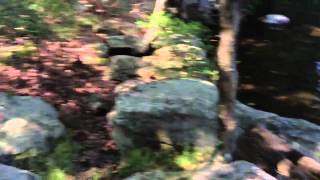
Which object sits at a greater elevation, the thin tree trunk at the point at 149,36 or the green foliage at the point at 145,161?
the thin tree trunk at the point at 149,36

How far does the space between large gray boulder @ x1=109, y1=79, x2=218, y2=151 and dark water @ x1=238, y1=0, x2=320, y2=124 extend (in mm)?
3870

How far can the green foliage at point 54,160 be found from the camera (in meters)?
4.93

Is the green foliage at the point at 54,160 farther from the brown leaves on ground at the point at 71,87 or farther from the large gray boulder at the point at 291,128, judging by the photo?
the large gray boulder at the point at 291,128

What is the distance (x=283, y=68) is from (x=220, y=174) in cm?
670

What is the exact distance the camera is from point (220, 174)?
4602 millimetres

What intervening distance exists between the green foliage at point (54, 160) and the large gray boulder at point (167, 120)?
0.55 metres

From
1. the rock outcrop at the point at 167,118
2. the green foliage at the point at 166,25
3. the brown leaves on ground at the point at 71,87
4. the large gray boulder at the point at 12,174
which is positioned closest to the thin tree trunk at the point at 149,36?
the green foliage at the point at 166,25

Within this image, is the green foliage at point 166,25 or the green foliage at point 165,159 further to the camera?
the green foliage at point 166,25

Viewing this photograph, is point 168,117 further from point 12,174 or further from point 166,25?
point 166,25

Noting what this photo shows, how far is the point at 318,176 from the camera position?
6172mm

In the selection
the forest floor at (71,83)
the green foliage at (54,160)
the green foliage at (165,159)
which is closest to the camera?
the green foliage at (54,160)

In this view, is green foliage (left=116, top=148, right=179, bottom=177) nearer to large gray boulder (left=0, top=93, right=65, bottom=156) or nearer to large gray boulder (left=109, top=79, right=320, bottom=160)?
large gray boulder (left=109, top=79, right=320, bottom=160)

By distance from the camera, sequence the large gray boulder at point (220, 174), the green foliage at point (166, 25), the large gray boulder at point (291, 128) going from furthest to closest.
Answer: the green foliage at point (166, 25) → the large gray boulder at point (291, 128) → the large gray boulder at point (220, 174)

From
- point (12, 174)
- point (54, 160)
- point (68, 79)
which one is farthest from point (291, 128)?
point (12, 174)
